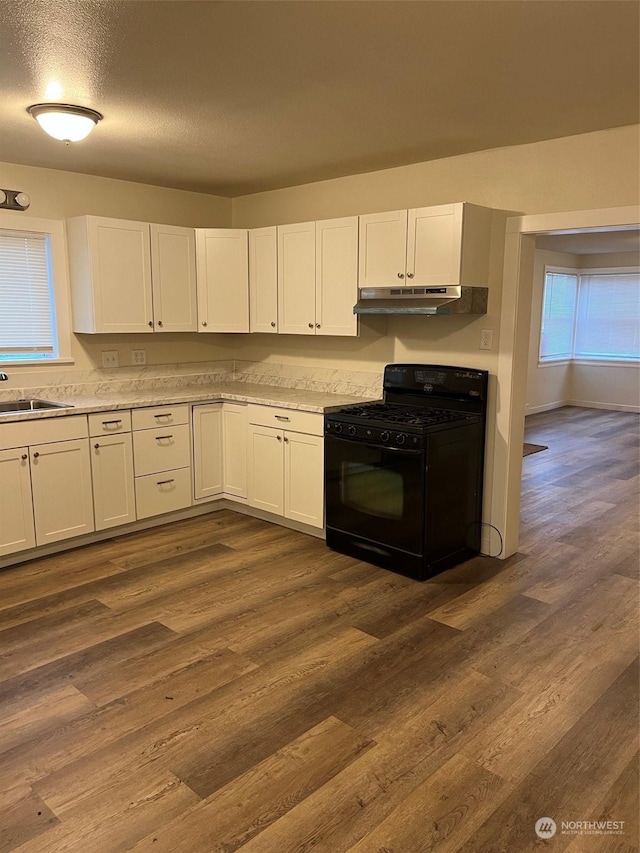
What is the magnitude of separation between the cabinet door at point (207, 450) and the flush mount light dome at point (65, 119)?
204 centimetres

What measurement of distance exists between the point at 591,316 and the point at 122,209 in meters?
7.89

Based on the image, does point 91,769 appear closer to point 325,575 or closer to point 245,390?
point 325,575

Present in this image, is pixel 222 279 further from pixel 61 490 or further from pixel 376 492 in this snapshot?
pixel 376 492

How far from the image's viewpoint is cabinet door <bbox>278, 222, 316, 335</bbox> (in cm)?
441

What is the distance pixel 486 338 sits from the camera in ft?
12.6

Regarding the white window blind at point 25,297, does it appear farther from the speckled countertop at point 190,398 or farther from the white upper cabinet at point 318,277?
the white upper cabinet at point 318,277

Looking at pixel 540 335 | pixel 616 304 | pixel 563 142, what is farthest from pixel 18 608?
pixel 616 304

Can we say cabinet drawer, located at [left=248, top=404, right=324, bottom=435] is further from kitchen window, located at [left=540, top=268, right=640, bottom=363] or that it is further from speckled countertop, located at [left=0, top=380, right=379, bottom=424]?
kitchen window, located at [left=540, top=268, right=640, bottom=363]

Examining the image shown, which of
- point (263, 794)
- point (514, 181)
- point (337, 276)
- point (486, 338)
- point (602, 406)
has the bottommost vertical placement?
point (263, 794)

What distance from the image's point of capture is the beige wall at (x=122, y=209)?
13.9 ft

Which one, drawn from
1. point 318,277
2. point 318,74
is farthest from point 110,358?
point 318,74

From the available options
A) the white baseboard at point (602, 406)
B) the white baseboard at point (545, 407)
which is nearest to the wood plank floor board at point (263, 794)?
the white baseboard at point (545, 407)

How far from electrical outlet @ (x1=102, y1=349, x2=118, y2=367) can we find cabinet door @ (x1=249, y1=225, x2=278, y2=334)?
1.05 meters

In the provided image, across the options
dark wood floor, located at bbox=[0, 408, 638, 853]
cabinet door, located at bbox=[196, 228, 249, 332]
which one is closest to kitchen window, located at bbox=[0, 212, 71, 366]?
cabinet door, located at bbox=[196, 228, 249, 332]
